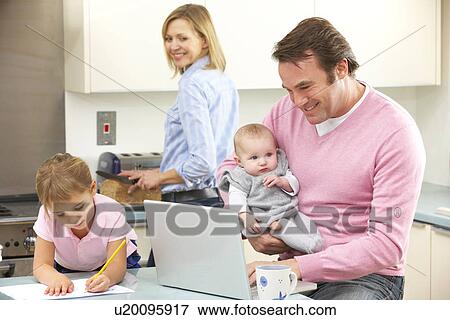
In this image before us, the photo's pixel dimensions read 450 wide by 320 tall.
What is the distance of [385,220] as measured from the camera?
1.06 m

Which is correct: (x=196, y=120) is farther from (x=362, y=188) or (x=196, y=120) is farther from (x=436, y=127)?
(x=436, y=127)

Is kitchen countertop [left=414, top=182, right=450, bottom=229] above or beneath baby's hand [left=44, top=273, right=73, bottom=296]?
above

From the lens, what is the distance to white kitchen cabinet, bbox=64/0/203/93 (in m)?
1.63

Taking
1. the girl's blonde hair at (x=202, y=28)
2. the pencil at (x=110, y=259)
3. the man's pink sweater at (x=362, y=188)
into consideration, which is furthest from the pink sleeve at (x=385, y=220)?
the girl's blonde hair at (x=202, y=28)

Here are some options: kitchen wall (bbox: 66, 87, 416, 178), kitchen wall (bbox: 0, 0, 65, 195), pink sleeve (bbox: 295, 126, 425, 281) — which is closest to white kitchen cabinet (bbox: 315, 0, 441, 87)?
kitchen wall (bbox: 66, 87, 416, 178)

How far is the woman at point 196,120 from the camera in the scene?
1.41 m

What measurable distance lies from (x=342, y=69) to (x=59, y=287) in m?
0.43

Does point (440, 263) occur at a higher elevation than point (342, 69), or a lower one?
lower

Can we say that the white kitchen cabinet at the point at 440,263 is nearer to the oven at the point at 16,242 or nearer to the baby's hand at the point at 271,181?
the baby's hand at the point at 271,181

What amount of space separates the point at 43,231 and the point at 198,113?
1.18 feet

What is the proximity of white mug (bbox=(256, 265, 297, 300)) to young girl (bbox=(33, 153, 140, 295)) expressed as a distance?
0.64 ft

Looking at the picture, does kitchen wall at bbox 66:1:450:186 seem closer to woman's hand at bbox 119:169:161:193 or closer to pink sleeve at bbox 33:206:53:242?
woman's hand at bbox 119:169:161:193

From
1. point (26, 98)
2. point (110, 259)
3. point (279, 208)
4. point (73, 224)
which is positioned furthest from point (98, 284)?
point (26, 98)

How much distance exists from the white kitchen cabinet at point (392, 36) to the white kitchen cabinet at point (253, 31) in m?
0.06
